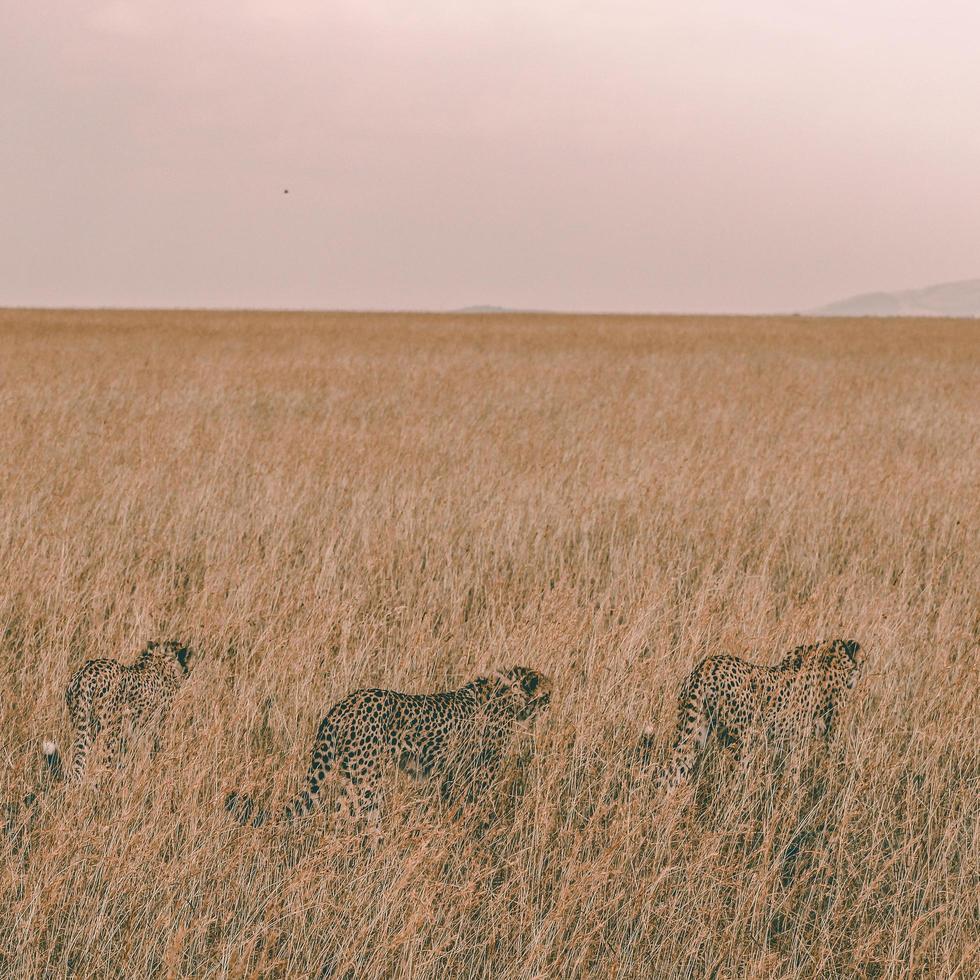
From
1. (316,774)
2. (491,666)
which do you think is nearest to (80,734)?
(316,774)

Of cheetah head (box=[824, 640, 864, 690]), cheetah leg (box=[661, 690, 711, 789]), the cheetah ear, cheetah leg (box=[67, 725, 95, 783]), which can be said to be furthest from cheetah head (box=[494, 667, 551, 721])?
cheetah leg (box=[67, 725, 95, 783])

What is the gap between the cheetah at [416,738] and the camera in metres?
2.29

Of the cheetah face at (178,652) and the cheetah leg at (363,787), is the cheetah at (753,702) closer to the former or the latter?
the cheetah leg at (363,787)

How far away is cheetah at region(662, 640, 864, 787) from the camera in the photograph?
274 centimetres

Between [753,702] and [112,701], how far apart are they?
205 cm

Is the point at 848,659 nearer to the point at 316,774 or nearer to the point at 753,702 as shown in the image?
the point at 753,702

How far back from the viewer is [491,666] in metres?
3.50

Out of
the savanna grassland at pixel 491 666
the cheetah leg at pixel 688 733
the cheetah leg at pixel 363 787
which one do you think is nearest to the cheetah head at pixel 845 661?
the savanna grassland at pixel 491 666

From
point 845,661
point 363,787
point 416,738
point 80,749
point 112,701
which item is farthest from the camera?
point 845,661

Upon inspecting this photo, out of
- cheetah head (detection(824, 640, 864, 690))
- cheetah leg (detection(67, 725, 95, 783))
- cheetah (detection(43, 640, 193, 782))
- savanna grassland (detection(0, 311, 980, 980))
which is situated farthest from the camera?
cheetah head (detection(824, 640, 864, 690))

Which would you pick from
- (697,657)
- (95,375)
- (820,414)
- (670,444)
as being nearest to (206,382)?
(95,375)

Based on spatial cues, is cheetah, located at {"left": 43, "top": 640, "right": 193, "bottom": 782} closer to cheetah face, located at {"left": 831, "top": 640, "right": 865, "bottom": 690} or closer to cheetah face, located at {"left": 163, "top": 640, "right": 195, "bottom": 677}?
cheetah face, located at {"left": 163, "top": 640, "right": 195, "bottom": 677}

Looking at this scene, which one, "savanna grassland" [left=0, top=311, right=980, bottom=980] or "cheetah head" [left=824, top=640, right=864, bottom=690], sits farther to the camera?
"cheetah head" [left=824, top=640, right=864, bottom=690]

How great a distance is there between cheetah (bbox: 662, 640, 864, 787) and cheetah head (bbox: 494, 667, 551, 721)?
17.0 inches
